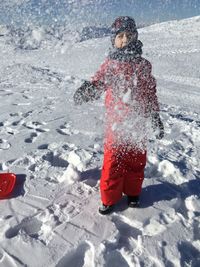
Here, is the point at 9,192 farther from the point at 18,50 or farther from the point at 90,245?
the point at 18,50

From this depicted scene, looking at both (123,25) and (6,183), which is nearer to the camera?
(123,25)

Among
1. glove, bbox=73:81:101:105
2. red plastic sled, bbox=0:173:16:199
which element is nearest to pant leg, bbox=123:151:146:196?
glove, bbox=73:81:101:105

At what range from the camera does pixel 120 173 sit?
278 centimetres

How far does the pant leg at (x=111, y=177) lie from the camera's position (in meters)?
2.71

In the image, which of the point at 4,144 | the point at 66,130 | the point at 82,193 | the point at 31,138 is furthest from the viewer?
the point at 66,130

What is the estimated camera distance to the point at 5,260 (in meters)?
2.24

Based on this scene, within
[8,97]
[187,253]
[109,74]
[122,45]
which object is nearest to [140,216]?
[187,253]

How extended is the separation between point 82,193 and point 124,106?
35.7 inches

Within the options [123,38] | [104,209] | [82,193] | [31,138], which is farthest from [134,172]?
[31,138]

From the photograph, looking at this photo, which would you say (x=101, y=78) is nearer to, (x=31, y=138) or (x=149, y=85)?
(x=149, y=85)

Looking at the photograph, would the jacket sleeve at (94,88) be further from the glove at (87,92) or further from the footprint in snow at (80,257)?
the footprint in snow at (80,257)

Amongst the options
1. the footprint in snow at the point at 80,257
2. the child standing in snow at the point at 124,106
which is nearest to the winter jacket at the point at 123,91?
the child standing in snow at the point at 124,106

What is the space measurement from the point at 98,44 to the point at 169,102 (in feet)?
31.6

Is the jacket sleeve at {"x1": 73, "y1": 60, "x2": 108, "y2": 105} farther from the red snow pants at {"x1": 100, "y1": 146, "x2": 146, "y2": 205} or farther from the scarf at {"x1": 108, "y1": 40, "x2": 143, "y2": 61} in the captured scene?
the red snow pants at {"x1": 100, "y1": 146, "x2": 146, "y2": 205}
